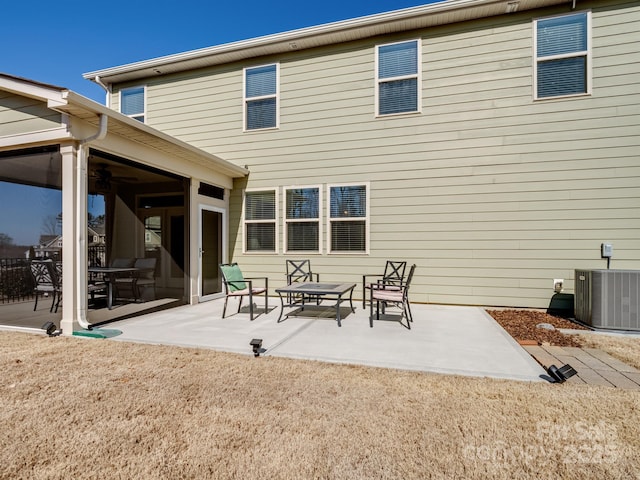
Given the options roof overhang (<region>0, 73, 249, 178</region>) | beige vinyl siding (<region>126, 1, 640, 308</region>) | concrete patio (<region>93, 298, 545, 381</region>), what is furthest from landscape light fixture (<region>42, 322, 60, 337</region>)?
beige vinyl siding (<region>126, 1, 640, 308</region>)

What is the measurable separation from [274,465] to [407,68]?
264 inches

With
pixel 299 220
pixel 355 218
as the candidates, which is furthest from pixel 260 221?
pixel 355 218

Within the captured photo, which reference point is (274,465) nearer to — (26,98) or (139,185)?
(26,98)

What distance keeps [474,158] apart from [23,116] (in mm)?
6884

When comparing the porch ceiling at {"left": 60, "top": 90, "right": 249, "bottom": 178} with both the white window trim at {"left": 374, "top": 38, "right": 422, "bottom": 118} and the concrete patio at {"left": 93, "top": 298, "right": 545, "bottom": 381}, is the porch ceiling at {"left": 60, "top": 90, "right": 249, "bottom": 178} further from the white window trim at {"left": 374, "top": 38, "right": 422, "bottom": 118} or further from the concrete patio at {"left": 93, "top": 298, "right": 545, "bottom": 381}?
the white window trim at {"left": 374, "top": 38, "right": 422, "bottom": 118}

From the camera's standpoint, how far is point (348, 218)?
6641 mm

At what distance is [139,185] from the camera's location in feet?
25.8

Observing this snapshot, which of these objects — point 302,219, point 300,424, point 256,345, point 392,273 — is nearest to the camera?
point 300,424

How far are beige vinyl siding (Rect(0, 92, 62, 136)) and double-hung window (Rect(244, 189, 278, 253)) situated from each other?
143 inches

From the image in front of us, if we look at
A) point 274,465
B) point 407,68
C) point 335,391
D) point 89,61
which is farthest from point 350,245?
point 89,61

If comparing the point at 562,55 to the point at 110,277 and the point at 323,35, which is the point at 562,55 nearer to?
the point at 323,35

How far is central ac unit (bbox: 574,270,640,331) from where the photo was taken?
4.53 metres

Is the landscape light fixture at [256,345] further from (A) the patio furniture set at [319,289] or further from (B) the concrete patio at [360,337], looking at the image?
(A) the patio furniture set at [319,289]

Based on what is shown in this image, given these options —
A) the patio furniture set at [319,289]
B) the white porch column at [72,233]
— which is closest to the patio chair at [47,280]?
the white porch column at [72,233]
